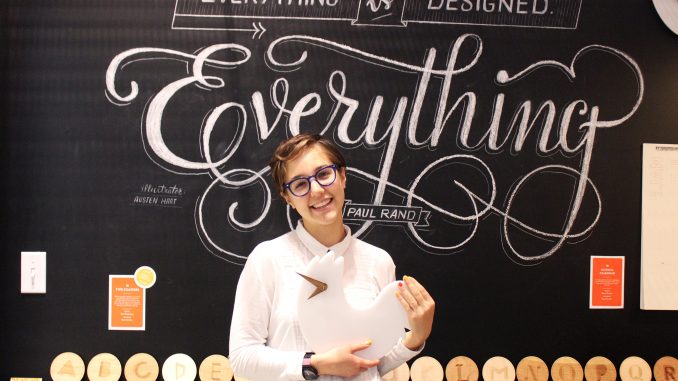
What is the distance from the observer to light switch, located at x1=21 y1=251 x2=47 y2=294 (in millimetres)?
2586

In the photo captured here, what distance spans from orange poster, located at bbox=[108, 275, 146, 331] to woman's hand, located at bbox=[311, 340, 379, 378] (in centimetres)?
126

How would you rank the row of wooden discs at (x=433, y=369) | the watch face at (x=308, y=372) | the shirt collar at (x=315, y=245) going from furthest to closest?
the row of wooden discs at (x=433, y=369), the shirt collar at (x=315, y=245), the watch face at (x=308, y=372)

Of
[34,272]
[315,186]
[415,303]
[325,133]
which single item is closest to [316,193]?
[315,186]

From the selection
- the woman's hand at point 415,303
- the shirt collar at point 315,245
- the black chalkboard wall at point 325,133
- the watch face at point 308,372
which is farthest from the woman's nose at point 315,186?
the black chalkboard wall at point 325,133

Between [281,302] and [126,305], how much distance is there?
1.21 metres

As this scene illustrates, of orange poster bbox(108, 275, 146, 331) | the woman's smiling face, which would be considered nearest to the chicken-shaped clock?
the woman's smiling face

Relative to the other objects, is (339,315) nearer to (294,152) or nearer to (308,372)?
(308,372)

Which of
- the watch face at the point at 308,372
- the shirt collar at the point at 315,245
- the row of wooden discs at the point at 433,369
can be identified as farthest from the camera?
the row of wooden discs at the point at 433,369

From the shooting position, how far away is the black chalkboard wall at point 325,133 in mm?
2590

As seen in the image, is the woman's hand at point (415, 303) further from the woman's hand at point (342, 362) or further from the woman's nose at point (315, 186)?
the woman's nose at point (315, 186)

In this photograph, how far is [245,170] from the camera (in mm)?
2596

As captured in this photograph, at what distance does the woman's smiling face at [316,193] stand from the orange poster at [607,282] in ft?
5.01

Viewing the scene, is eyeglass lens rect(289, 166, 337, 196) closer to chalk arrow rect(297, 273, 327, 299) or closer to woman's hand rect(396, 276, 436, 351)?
chalk arrow rect(297, 273, 327, 299)

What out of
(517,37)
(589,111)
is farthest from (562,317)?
(517,37)
